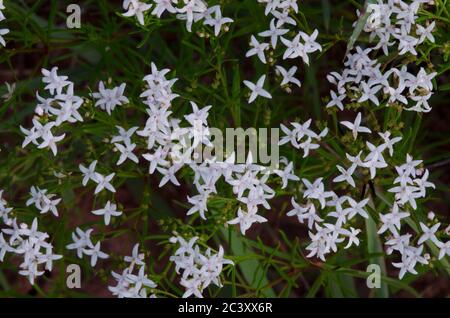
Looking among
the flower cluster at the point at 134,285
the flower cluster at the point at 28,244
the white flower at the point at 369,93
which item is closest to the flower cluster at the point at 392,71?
the white flower at the point at 369,93

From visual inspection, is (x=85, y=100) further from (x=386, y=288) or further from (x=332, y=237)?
(x=386, y=288)

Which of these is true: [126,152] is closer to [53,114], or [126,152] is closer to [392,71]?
[53,114]

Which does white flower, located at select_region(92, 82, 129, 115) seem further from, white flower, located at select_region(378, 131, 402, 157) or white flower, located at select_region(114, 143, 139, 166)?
white flower, located at select_region(378, 131, 402, 157)

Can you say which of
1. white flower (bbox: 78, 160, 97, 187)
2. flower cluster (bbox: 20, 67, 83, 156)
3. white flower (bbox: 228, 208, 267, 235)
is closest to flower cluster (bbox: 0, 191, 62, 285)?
white flower (bbox: 78, 160, 97, 187)

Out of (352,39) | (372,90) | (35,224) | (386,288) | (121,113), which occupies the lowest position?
(386,288)

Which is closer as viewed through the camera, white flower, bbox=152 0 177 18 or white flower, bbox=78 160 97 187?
white flower, bbox=152 0 177 18

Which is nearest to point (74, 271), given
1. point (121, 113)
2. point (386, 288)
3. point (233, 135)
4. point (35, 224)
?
point (35, 224)

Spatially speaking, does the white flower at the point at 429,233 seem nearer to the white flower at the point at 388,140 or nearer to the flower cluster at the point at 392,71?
the white flower at the point at 388,140
